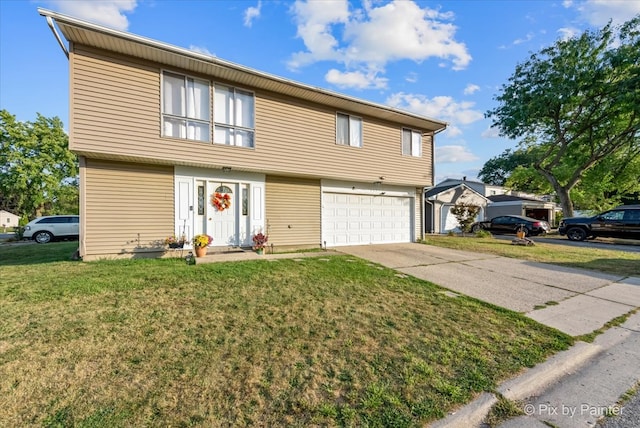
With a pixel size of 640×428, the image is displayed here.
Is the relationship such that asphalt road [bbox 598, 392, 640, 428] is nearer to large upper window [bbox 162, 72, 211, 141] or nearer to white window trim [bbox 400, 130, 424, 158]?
large upper window [bbox 162, 72, 211, 141]

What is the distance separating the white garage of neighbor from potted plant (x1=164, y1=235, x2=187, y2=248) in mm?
4810

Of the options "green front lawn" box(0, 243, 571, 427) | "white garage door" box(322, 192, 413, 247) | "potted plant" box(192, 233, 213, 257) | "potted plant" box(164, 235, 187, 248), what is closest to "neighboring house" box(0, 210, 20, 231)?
"potted plant" box(164, 235, 187, 248)

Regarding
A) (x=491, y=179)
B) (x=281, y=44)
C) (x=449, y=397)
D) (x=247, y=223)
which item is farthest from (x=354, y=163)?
(x=491, y=179)

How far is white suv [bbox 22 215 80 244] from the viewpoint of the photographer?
47.4 ft

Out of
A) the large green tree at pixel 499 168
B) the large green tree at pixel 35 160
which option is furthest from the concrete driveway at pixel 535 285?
the large green tree at pixel 499 168

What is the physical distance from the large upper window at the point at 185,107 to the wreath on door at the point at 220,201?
5.48 ft

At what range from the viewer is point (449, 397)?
2334 mm

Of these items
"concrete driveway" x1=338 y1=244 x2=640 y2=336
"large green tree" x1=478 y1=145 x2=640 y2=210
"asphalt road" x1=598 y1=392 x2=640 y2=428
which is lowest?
"asphalt road" x1=598 y1=392 x2=640 y2=428

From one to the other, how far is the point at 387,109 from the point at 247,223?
672 cm

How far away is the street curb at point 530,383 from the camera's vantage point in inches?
83.8

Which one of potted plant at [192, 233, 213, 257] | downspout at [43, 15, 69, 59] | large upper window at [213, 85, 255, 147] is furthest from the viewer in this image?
large upper window at [213, 85, 255, 147]

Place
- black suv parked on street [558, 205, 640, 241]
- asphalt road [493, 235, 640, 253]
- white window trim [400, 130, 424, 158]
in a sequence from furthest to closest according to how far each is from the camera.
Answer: black suv parked on street [558, 205, 640, 241], asphalt road [493, 235, 640, 253], white window trim [400, 130, 424, 158]

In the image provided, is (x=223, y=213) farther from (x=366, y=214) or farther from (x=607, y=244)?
(x=607, y=244)

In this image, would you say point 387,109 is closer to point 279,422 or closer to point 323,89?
point 323,89
